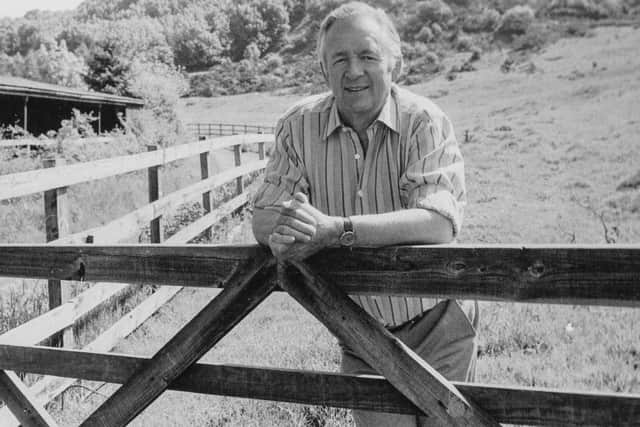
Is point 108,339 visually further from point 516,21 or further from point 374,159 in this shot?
point 516,21

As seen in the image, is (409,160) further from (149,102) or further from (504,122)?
(149,102)

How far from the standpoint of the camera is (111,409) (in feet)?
6.65

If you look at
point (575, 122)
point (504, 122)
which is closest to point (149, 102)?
point (504, 122)

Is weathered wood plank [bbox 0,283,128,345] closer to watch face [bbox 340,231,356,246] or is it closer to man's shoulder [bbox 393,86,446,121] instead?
watch face [bbox 340,231,356,246]

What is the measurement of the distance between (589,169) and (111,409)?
15613 millimetres

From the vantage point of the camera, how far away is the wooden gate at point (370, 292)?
168cm

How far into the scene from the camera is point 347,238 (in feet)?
6.02

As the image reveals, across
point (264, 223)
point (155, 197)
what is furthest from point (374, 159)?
point (155, 197)

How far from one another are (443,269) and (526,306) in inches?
163

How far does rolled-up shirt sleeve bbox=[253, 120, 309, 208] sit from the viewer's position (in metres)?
2.35

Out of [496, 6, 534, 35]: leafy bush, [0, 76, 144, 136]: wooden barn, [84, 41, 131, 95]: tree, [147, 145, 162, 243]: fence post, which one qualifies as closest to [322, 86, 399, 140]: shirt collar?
[147, 145, 162, 243]: fence post

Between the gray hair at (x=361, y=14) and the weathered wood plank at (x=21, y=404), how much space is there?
163 cm

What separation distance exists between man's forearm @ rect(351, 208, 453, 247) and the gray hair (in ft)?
2.20

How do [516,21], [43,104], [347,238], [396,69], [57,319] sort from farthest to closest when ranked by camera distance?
[516,21], [43,104], [57,319], [396,69], [347,238]
